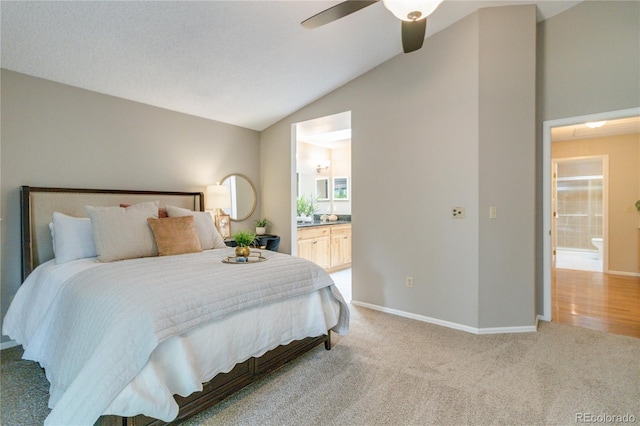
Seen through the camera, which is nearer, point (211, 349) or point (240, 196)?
point (211, 349)

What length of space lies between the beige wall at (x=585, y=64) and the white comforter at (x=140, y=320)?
287 cm

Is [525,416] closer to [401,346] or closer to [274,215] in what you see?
[401,346]

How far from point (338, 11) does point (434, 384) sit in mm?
2523

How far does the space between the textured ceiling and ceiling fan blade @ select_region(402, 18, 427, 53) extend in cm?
85

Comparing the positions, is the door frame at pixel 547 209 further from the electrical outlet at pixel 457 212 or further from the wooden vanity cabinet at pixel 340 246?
the wooden vanity cabinet at pixel 340 246

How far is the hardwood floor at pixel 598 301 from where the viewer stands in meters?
3.14

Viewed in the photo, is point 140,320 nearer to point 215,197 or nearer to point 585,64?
point 215,197

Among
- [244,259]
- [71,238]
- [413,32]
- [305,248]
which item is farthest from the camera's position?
[305,248]

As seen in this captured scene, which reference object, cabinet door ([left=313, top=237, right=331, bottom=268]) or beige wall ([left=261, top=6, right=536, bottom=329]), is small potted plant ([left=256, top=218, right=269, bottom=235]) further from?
beige wall ([left=261, top=6, right=536, bottom=329])

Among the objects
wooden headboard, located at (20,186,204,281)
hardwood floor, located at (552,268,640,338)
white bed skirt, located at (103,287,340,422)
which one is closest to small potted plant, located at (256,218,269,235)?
wooden headboard, located at (20,186,204,281)

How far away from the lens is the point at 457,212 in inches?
122

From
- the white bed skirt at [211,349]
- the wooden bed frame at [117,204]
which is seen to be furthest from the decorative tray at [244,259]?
the wooden bed frame at [117,204]

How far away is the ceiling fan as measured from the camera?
1698 millimetres

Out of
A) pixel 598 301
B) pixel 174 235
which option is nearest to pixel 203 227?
pixel 174 235
